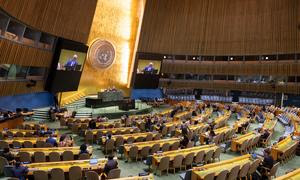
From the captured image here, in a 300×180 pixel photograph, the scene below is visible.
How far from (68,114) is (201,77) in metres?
21.0

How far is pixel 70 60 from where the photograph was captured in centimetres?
2273

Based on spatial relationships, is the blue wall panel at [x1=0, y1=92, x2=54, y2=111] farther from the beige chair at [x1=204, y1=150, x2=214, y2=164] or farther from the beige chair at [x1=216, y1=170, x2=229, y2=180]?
the beige chair at [x1=216, y1=170, x2=229, y2=180]

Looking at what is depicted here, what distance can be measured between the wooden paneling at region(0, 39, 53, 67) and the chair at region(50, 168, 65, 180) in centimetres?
928

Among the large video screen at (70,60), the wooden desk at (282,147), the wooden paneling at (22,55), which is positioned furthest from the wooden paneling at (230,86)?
the wooden paneling at (22,55)

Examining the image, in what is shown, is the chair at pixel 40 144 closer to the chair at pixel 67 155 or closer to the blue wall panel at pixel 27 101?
the chair at pixel 67 155

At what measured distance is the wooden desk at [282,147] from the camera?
10978 mm

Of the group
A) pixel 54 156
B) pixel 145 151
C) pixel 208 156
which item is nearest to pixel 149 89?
pixel 145 151

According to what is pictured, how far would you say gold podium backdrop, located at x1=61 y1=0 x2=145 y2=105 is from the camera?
27.2m

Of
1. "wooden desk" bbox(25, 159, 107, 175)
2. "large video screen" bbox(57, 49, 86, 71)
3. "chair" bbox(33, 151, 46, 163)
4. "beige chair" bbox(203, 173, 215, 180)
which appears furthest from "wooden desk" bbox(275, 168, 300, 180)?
"large video screen" bbox(57, 49, 86, 71)

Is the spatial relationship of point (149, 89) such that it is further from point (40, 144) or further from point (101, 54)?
point (40, 144)

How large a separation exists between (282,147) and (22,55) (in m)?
→ 15.4

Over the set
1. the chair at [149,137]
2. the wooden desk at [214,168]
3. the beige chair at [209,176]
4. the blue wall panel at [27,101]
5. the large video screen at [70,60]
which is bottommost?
the beige chair at [209,176]

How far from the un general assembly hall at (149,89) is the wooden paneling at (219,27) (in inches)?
5.0

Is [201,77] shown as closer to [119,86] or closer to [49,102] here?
[119,86]
